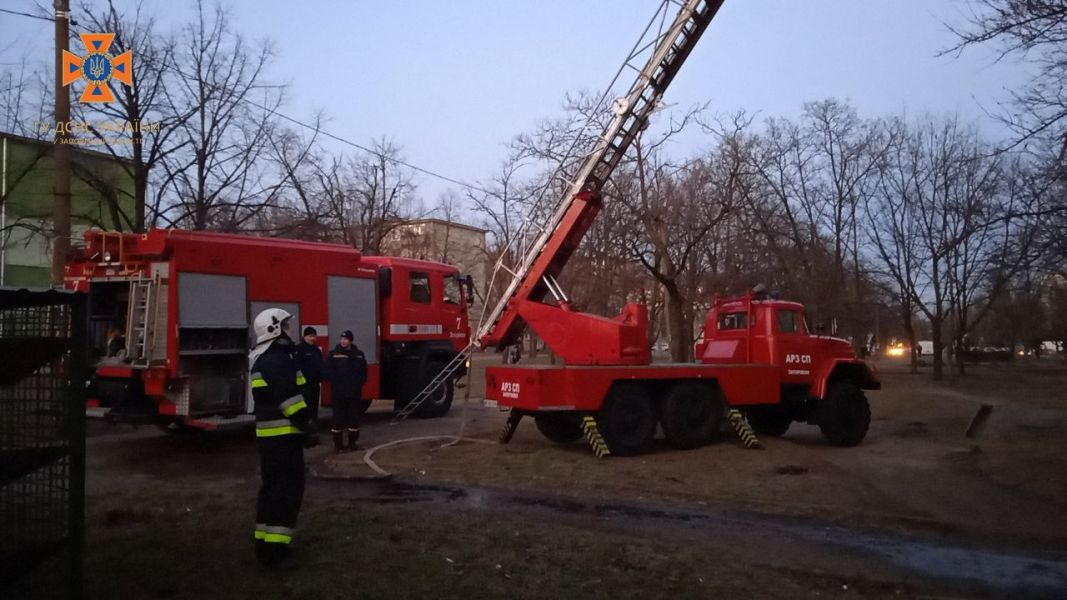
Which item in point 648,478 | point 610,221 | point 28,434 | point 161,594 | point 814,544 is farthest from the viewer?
point 610,221

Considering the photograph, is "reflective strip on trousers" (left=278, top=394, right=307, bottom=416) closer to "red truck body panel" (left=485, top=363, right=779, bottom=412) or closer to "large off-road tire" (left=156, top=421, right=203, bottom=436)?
"red truck body panel" (left=485, top=363, right=779, bottom=412)

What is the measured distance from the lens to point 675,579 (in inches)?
247

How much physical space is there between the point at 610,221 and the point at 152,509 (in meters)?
18.5

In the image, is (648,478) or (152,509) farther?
(648,478)

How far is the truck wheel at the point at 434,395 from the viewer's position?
687 inches

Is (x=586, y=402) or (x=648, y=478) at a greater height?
(x=586, y=402)

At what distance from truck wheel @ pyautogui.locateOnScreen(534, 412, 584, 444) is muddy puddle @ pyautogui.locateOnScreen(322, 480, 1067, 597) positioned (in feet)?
10.4

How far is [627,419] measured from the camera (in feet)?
42.5

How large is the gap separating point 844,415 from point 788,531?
23.4ft

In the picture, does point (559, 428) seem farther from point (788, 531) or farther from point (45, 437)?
point (45, 437)

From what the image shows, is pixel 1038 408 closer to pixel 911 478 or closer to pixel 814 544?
pixel 911 478

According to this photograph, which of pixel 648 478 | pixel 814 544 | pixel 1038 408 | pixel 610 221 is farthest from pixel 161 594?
pixel 1038 408

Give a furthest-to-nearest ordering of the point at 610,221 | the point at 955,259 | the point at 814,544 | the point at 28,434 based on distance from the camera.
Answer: the point at 955,259 → the point at 610,221 → the point at 814,544 → the point at 28,434

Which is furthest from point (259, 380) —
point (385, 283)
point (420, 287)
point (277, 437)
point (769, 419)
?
point (769, 419)
